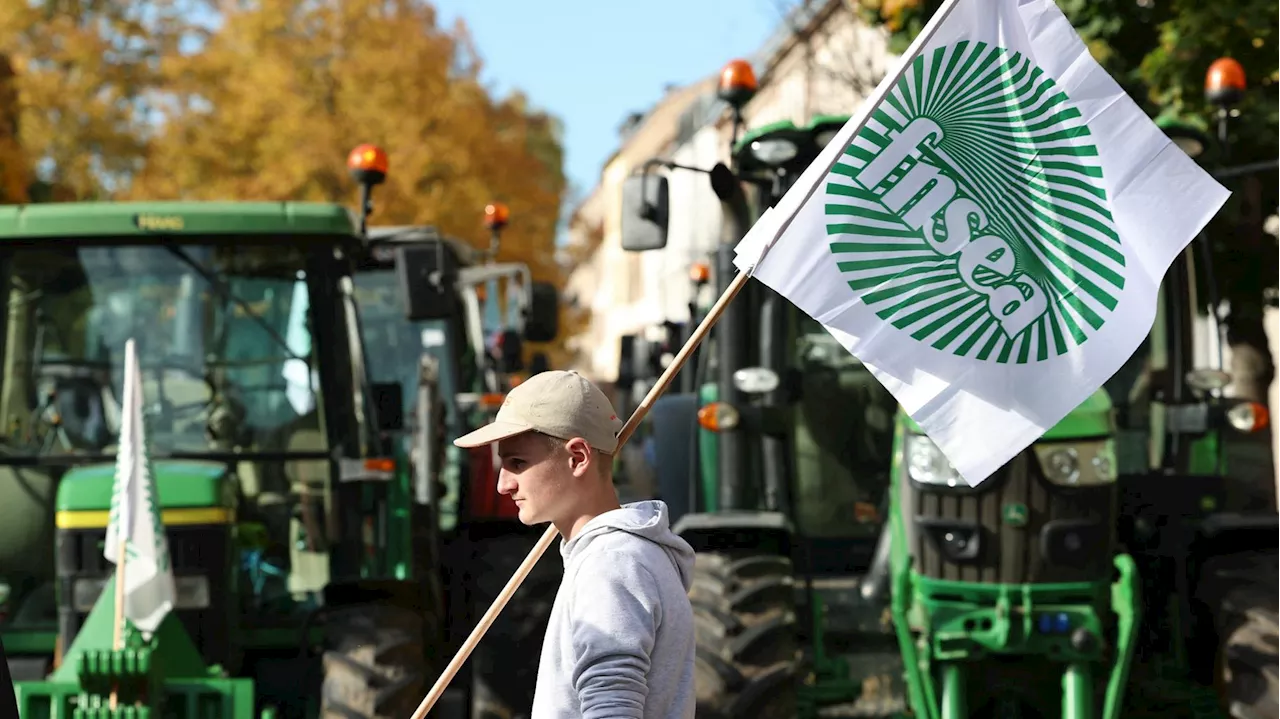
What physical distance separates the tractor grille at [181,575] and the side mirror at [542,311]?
14.3ft

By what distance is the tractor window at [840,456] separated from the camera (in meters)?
9.44

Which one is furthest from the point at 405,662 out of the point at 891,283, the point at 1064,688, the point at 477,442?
the point at 477,442

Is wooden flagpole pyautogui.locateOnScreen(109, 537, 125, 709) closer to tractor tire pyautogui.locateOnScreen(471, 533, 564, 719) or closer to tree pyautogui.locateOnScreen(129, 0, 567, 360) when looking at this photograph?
tractor tire pyautogui.locateOnScreen(471, 533, 564, 719)

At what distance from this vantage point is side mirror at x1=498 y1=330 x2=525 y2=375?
14.4 meters

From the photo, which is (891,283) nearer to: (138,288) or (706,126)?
(138,288)

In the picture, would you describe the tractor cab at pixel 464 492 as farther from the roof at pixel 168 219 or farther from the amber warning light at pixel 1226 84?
the amber warning light at pixel 1226 84

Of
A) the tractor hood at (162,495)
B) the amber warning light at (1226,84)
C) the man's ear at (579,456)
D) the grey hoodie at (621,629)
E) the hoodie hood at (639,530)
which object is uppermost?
the amber warning light at (1226,84)

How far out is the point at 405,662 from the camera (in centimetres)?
750

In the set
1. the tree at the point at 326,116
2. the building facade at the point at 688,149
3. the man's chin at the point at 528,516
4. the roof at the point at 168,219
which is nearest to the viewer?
the man's chin at the point at 528,516

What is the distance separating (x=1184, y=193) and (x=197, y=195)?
24.9 meters

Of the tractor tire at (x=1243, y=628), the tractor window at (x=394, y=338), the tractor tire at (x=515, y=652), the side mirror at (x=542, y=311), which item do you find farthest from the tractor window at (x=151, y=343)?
the tractor window at (x=394, y=338)

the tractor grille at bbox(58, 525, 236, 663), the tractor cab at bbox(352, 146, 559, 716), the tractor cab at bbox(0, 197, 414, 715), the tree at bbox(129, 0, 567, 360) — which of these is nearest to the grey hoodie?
the tractor grille at bbox(58, 525, 236, 663)

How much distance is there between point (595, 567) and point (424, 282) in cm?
473

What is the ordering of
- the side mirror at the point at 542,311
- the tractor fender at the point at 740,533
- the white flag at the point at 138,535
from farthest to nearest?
the side mirror at the point at 542,311 → the tractor fender at the point at 740,533 → the white flag at the point at 138,535
